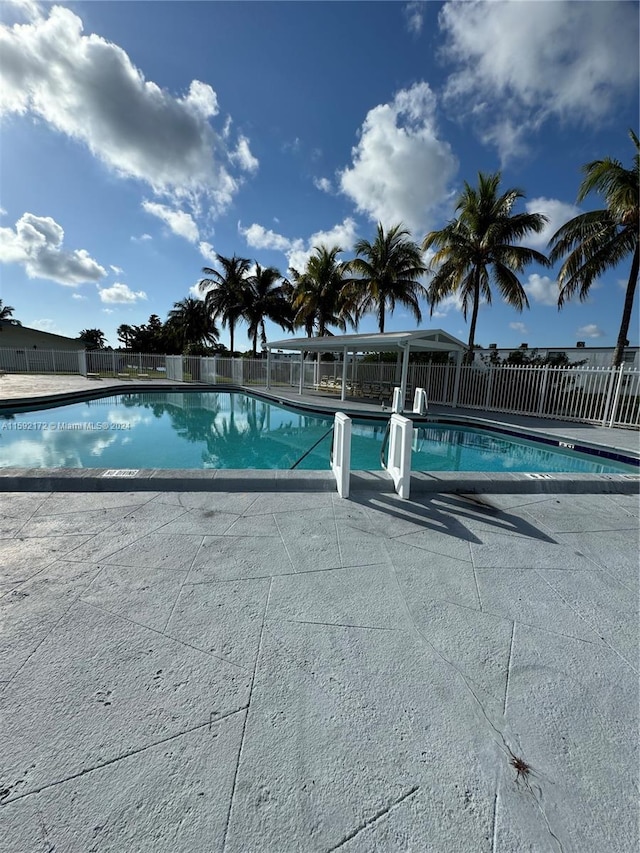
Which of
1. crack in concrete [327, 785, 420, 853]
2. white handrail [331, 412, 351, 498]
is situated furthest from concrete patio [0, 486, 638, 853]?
white handrail [331, 412, 351, 498]

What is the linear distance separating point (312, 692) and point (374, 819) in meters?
0.55

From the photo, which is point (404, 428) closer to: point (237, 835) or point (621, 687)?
point (621, 687)

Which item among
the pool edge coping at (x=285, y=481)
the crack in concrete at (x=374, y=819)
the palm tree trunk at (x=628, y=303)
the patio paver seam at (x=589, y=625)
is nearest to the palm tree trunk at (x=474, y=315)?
the palm tree trunk at (x=628, y=303)

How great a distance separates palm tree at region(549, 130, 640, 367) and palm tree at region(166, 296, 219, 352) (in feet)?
105

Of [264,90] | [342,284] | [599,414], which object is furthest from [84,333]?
[599,414]

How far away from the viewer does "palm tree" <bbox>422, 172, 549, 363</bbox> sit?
14375mm

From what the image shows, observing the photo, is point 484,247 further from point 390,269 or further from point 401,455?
point 401,455

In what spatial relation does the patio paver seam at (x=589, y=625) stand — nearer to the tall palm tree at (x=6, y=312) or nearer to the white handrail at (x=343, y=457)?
the white handrail at (x=343, y=457)

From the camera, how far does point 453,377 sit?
15727 millimetres

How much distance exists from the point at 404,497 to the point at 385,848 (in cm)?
331

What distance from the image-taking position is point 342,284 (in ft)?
70.5

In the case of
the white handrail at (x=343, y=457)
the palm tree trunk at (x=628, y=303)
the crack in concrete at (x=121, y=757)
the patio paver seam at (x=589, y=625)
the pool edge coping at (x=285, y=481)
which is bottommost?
the crack in concrete at (x=121, y=757)

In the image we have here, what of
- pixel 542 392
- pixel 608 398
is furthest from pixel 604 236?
pixel 608 398
